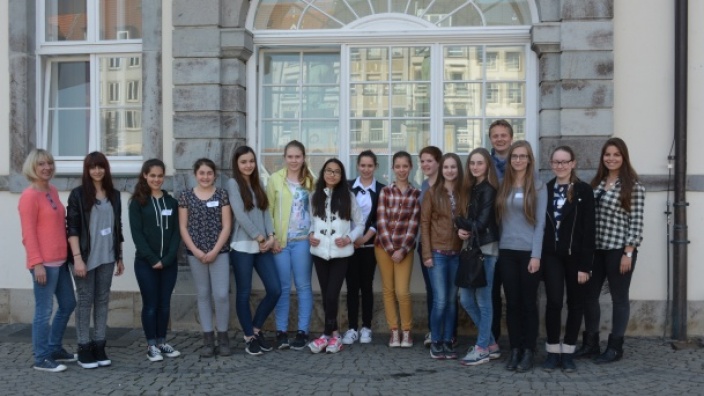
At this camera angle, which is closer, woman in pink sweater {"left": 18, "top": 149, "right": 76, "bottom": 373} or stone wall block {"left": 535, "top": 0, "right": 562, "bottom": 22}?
woman in pink sweater {"left": 18, "top": 149, "right": 76, "bottom": 373}

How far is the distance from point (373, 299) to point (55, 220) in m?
2.93

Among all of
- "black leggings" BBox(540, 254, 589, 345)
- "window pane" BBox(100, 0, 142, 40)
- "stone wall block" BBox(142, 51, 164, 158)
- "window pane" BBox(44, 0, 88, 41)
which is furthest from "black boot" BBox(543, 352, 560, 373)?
"window pane" BBox(44, 0, 88, 41)

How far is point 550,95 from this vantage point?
7.38m

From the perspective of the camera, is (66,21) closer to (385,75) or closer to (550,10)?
(385,75)

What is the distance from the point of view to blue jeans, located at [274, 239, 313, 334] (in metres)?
6.87

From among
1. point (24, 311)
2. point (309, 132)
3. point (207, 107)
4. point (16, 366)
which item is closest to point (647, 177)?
point (309, 132)

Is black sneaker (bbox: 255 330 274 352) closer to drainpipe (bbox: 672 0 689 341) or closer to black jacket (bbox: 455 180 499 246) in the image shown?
black jacket (bbox: 455 180 499 246)

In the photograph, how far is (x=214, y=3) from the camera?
25.2 feet

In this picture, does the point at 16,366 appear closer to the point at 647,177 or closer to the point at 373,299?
the point at 373,299

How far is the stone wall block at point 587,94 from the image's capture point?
720 centimetres

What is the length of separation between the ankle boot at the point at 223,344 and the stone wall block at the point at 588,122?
353cm

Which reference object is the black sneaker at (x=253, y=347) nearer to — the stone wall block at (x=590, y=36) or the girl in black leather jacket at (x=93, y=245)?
the girl in black leather jacket at (x=93, y=245)

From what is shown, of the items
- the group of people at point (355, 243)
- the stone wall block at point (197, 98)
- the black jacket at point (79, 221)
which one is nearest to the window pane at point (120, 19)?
the stone wall block at point (197, 98)

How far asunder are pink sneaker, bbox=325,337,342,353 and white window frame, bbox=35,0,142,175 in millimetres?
2850
